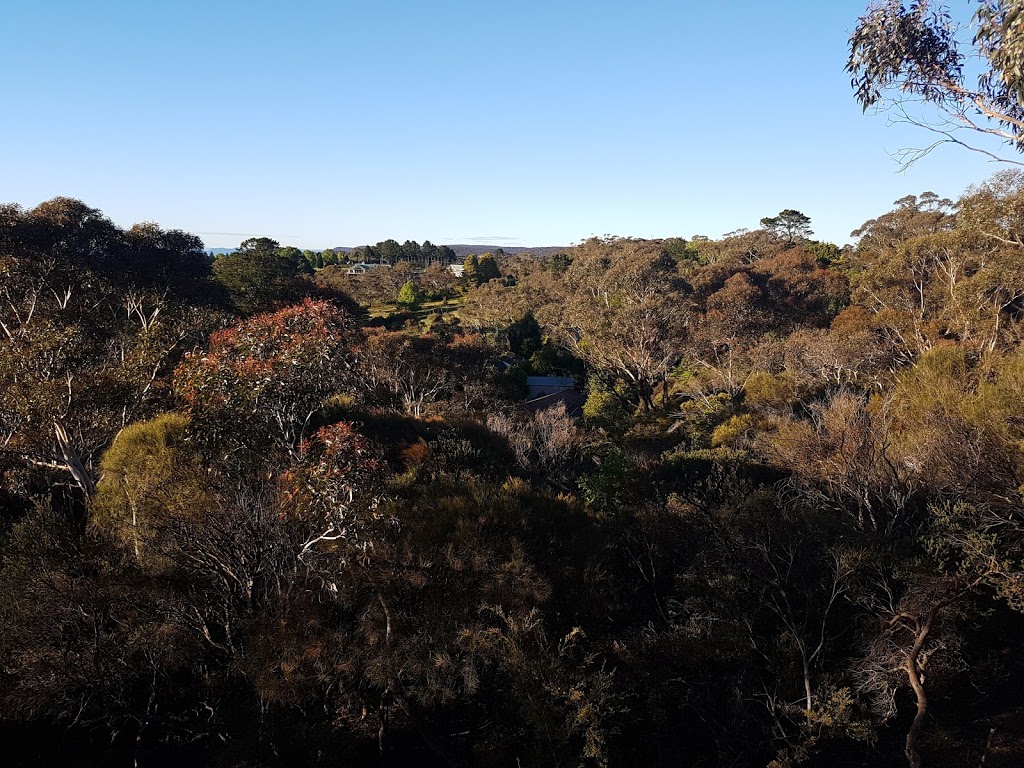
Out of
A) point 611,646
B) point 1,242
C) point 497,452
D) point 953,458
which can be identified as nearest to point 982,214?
point 953,458

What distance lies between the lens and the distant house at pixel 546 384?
115 ft

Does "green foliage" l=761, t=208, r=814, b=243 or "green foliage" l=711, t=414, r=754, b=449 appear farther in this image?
"green foliage" l=761, t=208, r=814, b=243

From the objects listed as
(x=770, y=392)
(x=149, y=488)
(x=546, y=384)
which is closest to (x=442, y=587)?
(x=149, y=488)

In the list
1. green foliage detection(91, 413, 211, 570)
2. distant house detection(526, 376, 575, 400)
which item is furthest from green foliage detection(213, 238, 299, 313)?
green foliage detection(91, 413, 211, 570)

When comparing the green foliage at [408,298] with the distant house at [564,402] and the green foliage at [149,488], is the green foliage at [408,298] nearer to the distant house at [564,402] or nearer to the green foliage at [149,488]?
the distant house at [564,402]

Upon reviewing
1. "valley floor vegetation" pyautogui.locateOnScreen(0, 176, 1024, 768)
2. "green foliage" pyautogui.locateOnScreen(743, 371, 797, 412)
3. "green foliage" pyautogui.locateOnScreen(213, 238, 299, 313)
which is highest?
"green foliage" pyautogui.locateOnScreen(213, 238, 299, 313)

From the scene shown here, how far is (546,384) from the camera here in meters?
36.6

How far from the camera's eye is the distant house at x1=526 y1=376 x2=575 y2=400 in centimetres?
3494

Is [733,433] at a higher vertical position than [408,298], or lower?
lower

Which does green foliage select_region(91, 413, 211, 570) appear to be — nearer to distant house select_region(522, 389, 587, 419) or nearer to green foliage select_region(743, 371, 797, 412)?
distant house select_region(522, 389, 587, 419)

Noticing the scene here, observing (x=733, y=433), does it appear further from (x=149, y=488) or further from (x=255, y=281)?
(x=255, y=281)

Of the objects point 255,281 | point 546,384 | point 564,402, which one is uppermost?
point 255,281

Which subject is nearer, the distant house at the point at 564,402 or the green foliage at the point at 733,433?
the green foliage at the point at 733,433

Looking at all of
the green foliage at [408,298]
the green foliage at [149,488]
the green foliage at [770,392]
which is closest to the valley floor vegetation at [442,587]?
the green foliage at [149,488]
